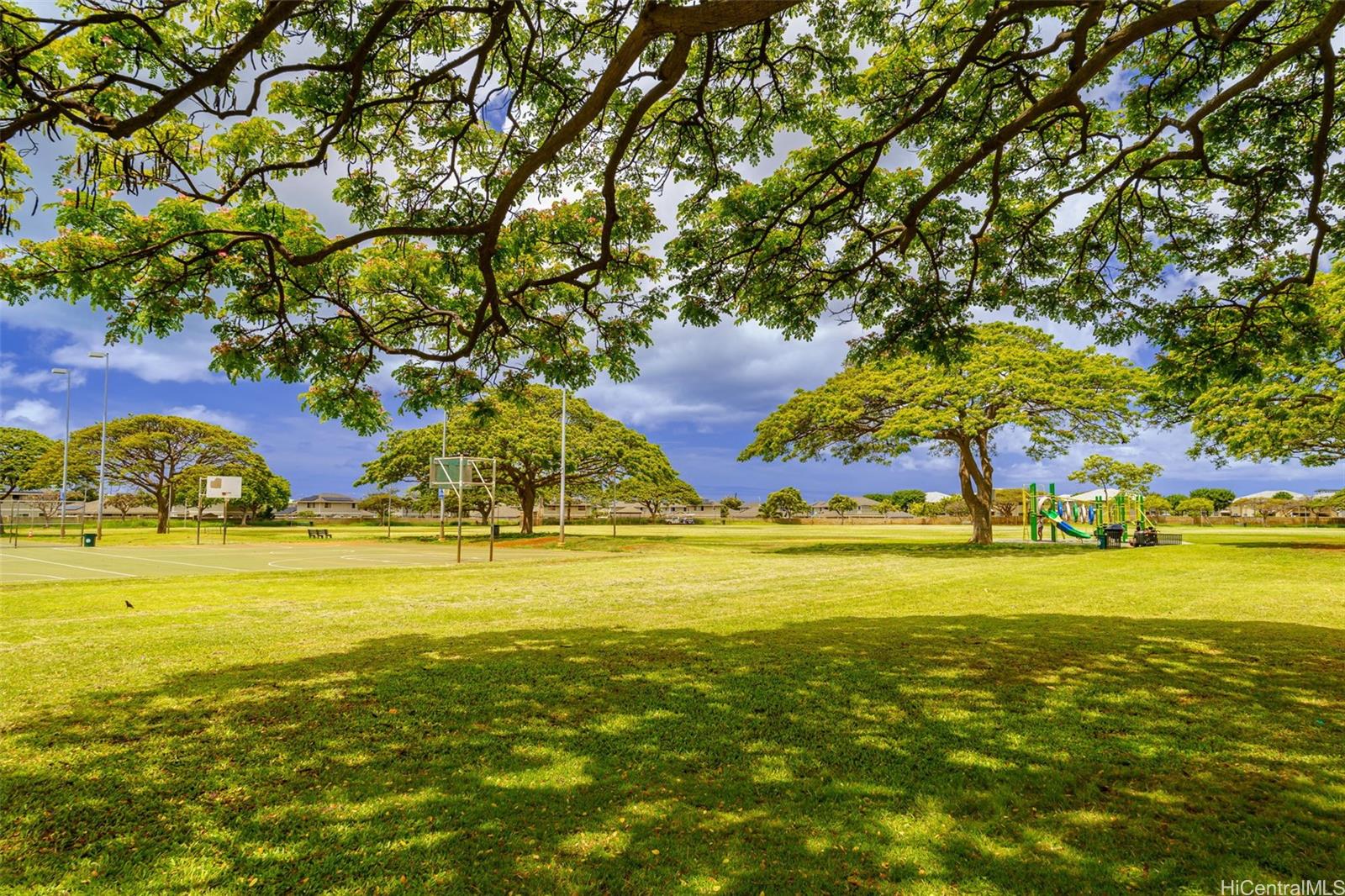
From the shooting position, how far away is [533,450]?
120 feet

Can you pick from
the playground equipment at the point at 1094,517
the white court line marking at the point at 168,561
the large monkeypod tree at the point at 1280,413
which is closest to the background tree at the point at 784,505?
the playground equipment at the point at 1094,517

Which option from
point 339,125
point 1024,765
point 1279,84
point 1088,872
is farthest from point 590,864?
point 1279,84

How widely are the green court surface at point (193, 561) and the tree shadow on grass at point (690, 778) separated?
14120 millimetres

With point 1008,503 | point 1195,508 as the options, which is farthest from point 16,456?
point 1195,508

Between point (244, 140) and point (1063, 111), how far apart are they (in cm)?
887

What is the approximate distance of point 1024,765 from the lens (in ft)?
12.9

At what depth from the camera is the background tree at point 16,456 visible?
157 feet

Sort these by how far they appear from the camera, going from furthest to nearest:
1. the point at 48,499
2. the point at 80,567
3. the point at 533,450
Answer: the point at 48,499 < the point at 533,450 < the point at 80,567

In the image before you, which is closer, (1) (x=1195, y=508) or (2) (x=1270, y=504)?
(1) (x=1195, y=508)

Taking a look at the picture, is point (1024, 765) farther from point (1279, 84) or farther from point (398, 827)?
point (1279, 84)

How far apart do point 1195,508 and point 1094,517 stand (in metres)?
54.7

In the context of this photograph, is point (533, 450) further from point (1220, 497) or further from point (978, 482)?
point (1220, 497)

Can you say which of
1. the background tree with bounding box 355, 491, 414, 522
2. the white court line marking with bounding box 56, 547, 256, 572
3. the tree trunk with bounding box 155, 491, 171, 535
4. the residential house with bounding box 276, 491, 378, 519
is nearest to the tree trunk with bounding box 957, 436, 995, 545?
the white court line marking with bounding box 56, 547, 256, 572

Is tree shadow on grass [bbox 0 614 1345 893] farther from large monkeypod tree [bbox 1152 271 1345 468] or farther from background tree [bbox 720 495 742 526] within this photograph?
background tree [bbox 720 495 742 526]
